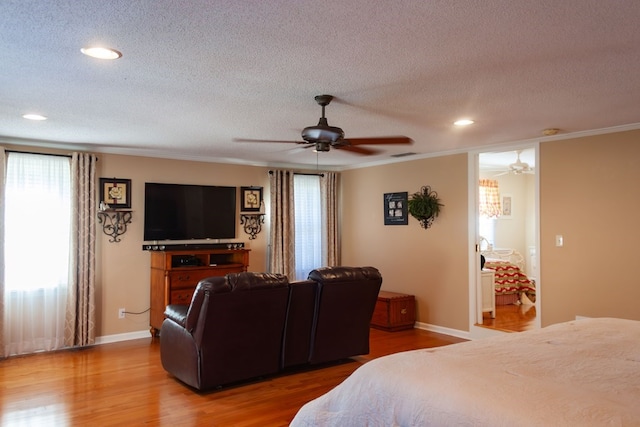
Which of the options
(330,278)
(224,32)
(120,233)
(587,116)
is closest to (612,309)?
(587,116)

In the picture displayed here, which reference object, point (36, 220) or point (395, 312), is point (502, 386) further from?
point (36, 220)

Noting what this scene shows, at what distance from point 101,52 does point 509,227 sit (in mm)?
8605

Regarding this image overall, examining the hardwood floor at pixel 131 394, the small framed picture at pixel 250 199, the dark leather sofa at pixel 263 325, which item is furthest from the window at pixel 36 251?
the small framed picture at pixel 250 199

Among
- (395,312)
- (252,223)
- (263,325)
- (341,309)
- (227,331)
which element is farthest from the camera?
(252,223)

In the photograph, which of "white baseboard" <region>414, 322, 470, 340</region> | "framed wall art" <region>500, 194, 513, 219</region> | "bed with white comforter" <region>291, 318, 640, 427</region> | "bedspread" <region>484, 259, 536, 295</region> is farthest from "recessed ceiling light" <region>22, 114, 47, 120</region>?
"framed wall art" <region>500, 194, 513, 219</region>

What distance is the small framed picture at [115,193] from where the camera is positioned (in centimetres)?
564

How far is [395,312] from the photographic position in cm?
616

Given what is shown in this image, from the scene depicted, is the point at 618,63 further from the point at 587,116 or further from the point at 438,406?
the point at 438,406

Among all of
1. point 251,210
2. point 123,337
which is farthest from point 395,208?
point 123,337

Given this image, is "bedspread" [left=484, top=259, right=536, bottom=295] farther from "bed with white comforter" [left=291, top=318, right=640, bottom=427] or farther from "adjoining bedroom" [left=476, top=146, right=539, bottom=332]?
"bed with white comforter" [left=291, top=318, right=640, bottom=427]

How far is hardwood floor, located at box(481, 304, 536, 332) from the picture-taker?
5.81m

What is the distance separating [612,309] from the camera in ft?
14.6

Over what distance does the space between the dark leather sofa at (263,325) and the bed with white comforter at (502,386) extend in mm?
1477

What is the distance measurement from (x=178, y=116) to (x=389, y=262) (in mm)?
3930
